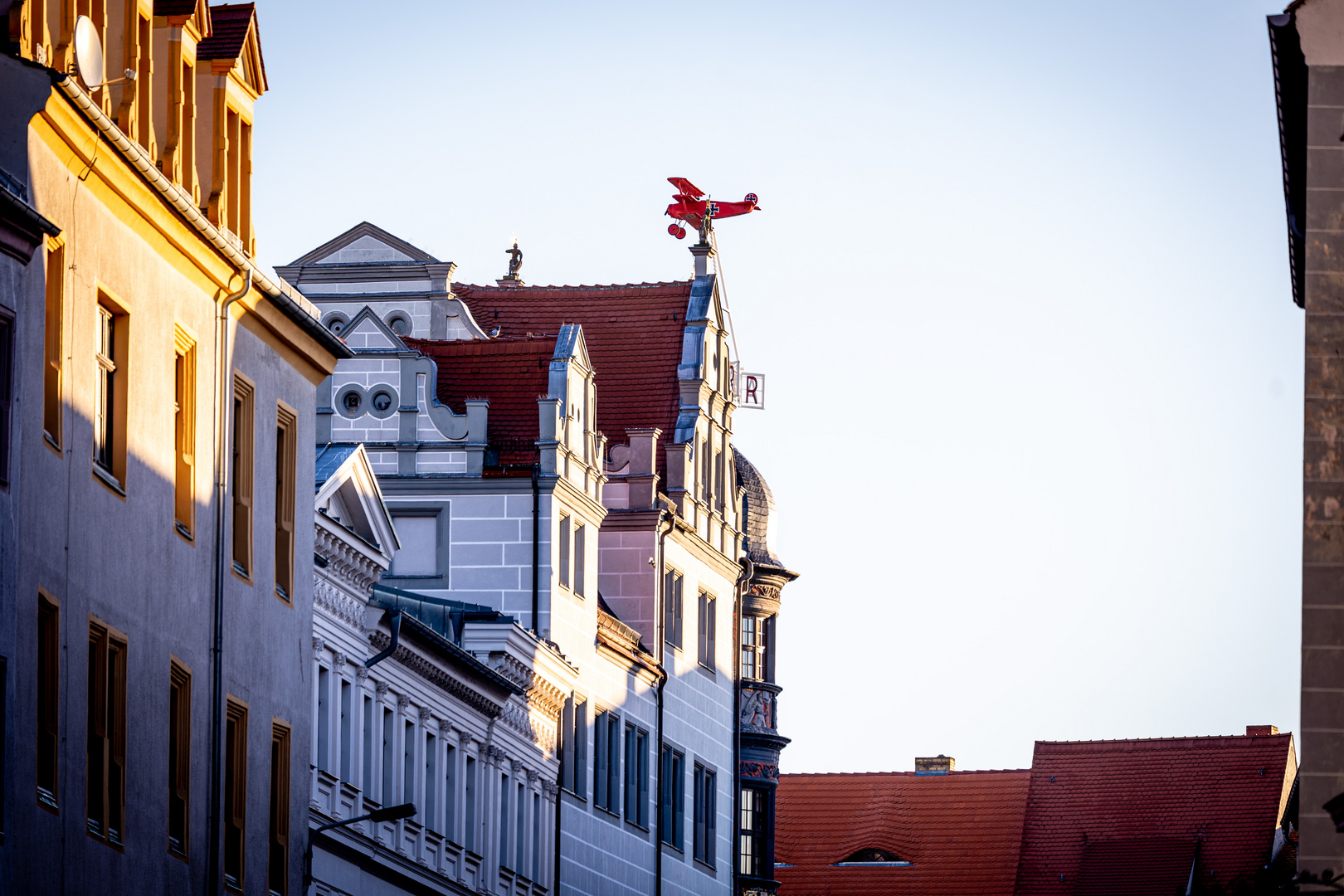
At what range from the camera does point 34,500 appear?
29.0 m

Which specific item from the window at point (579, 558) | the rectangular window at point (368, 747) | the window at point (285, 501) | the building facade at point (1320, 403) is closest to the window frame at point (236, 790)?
the window at point (285, 501)

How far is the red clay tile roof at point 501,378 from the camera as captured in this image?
5931 centimetres

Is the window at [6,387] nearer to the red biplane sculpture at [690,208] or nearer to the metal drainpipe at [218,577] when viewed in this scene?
the metal drainpipe at [218,577]

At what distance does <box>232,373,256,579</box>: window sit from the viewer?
36.9 meters

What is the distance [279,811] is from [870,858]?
62.6 metres

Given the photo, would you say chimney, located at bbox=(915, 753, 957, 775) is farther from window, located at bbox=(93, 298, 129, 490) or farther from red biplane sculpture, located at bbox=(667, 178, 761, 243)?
window, located at bbox=(93, 298, 129, 490)

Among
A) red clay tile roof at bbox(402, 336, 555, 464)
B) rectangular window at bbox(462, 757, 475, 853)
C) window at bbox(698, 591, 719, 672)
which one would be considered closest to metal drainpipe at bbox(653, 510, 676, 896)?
window at bbox(698, 591, 719, 672)

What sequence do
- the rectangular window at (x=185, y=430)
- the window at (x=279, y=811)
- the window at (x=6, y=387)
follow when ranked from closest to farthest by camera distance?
the window at (x=6, y=387)
the rectangular window at (x=185, y=430)
the window at (x=279, y=811)

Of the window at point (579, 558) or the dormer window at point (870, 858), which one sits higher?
the window at point (579, 558)

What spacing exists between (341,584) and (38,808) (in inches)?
536

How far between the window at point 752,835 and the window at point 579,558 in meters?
15.1

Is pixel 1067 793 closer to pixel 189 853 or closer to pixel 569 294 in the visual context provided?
pixel 569 294

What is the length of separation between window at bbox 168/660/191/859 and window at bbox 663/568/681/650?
3122 cm

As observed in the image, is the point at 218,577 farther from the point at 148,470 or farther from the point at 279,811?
the point at 279,811
